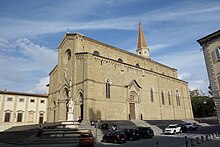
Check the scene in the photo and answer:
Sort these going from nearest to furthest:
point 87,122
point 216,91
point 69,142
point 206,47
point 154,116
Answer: point 69,142
point 216,91
point 206,47
point 87,122
point 154,116

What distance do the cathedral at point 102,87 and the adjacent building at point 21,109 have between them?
10.6ft

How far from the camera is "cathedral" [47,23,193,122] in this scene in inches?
1095

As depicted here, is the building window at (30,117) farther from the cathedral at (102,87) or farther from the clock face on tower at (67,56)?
the clock face on tower at (67,56)

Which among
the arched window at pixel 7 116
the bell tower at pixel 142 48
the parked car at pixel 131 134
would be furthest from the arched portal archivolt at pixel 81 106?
the bell tower at pixel 142 48

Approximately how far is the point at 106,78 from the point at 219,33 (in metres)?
17.2

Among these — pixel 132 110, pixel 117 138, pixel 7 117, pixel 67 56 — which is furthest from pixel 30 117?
pixel 117 138

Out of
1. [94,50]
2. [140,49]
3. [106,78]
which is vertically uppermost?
[140,49]

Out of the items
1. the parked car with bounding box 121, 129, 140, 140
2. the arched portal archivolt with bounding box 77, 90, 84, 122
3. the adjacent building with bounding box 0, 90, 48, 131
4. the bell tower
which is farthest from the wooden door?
the bell tower

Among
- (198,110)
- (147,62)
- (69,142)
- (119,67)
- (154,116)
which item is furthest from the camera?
(198,110)

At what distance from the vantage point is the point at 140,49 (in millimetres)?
53969

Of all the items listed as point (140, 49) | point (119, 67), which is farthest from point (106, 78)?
point (140, 49)

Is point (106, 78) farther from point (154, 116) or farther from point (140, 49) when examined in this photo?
point (140, 49)

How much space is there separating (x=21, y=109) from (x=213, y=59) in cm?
3452

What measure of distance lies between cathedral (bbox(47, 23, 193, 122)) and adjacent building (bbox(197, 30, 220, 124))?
15.2m
